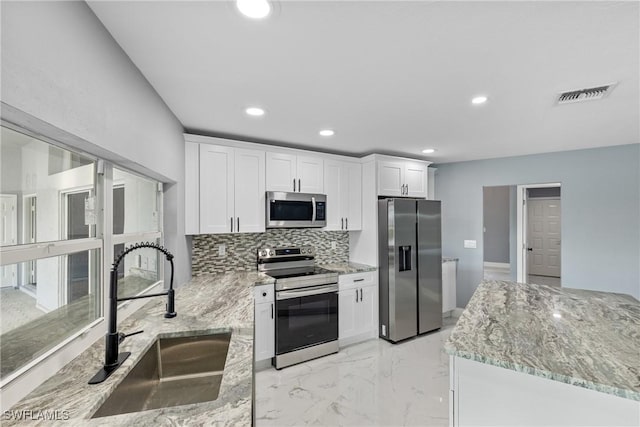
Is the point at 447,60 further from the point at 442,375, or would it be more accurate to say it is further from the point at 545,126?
the point at 442,375

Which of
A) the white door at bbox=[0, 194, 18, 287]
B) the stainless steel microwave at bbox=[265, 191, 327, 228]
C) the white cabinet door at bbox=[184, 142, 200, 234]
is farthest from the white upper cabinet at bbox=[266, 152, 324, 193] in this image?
the white door at bbox=[0, 194, 18, 287]

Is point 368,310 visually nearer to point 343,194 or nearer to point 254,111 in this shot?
point 343,194

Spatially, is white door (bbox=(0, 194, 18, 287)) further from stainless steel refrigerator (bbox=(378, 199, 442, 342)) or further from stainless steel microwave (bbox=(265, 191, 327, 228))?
stainless steel refrigerator (bbox=(378, 199, 442, 342))

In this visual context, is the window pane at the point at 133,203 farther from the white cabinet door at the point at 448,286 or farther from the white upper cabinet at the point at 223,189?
the white cabinet door at the point at 448,286

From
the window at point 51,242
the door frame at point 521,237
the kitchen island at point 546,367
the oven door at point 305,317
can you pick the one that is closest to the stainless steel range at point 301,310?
the oven door at point 305,317

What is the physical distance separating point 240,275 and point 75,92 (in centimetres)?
232

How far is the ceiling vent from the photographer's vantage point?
1966mm

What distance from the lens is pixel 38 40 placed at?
90 cm

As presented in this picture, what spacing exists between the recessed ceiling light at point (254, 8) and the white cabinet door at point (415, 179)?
3120 mm

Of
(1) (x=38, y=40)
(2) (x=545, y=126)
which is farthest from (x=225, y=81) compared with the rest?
(2) (x=545, y=126)

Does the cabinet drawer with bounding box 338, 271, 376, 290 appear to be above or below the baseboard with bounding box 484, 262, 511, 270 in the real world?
above

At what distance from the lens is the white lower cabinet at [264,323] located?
2830mm

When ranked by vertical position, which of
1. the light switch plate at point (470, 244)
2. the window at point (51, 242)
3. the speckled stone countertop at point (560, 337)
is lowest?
the speckled stone countertop at point (560, 337)

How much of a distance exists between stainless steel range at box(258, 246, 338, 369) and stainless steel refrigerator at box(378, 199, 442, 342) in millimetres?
737
